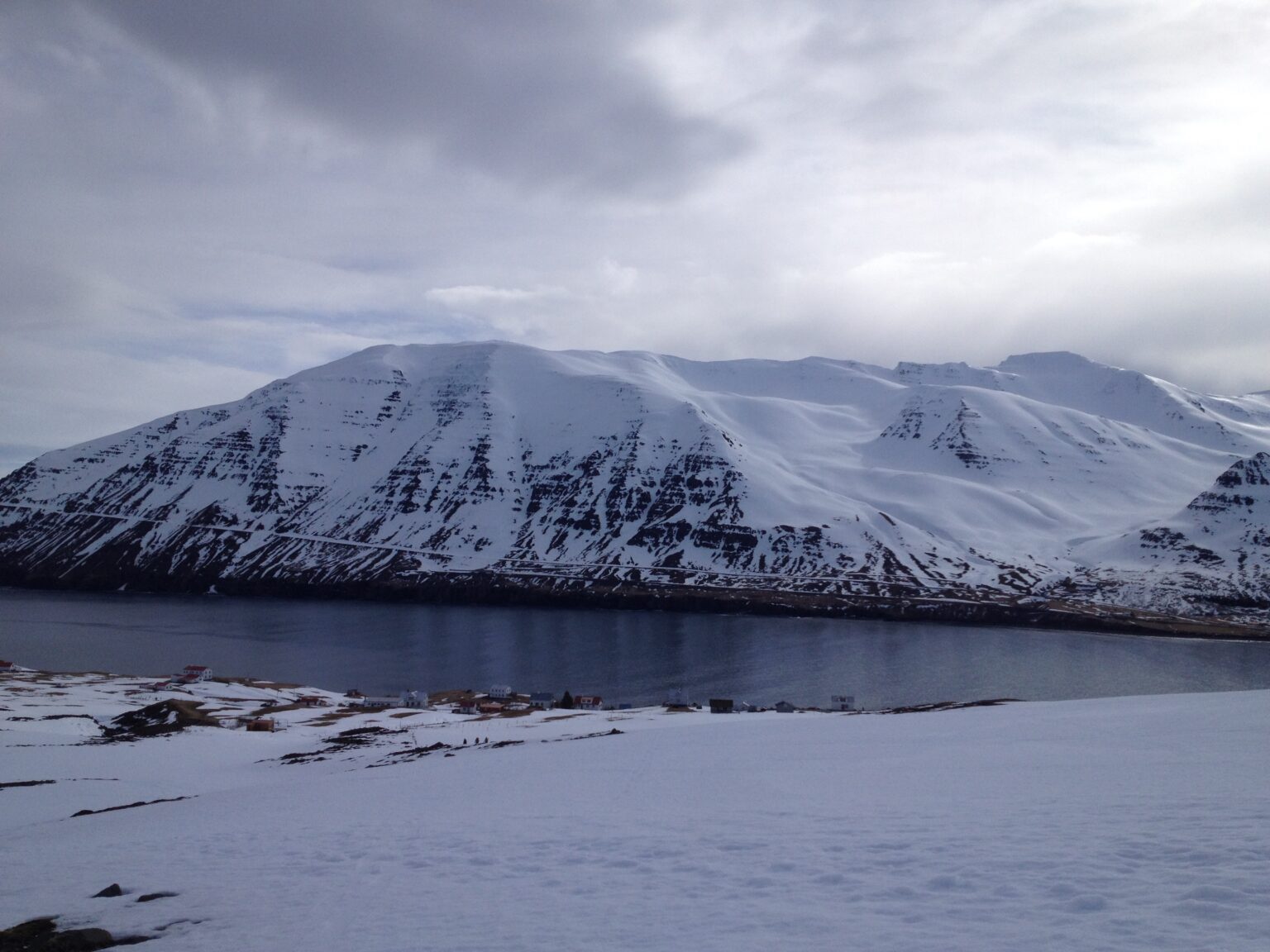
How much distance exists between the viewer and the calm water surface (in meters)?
74.9

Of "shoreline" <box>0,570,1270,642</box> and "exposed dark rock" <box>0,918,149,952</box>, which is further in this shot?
"shoreline" <box>0,570,1270,642</box>

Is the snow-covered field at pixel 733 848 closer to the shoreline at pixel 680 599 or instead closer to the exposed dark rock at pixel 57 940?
the exposed dark rock at pixel 57 940

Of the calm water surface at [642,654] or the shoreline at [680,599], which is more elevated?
the shoreline at [680,599]

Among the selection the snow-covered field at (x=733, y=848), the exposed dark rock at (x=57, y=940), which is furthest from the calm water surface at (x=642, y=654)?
the exposed dark rock at (x=57, y=940)

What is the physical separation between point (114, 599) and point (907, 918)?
7412 inches

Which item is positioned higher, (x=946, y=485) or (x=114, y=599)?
(x=946, y=485)

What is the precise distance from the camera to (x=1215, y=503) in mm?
161500

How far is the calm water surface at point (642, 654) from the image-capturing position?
74938mm

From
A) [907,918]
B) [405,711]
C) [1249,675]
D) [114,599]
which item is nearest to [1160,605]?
[1249,675]

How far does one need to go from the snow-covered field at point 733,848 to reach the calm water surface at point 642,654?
4938 cm

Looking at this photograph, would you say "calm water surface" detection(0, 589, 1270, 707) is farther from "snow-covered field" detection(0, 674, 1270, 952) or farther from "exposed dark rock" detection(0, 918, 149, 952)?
"exposed dark rock" detection(0, 918, 149, 952)

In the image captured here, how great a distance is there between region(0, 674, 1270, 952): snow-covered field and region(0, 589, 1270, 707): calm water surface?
4938cm

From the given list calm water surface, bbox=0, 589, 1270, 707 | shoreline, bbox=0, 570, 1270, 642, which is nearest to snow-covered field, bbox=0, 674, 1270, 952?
calm water surface, bbox=0, 589, 1270, 707

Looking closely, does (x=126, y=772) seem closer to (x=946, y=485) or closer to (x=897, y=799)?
(x=897, y=799)
